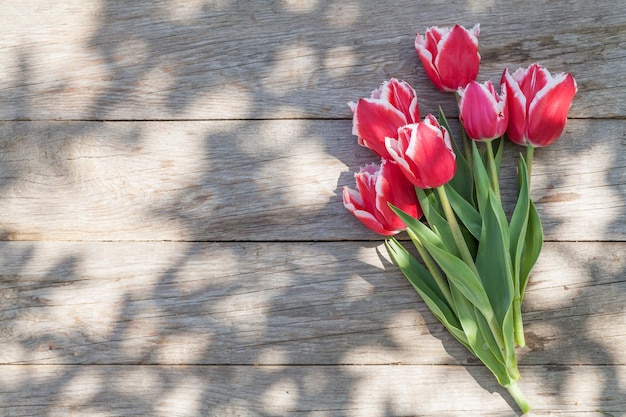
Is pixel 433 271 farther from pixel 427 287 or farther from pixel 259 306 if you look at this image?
pixel 259 306

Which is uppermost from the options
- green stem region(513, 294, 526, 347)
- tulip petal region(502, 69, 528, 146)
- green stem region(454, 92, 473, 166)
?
tulip petal region(502, 69, 528, 146)

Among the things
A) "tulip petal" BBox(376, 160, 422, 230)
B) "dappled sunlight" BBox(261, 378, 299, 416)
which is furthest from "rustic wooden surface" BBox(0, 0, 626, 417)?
"tulip petal" BBox(376, 160, 422, 230)

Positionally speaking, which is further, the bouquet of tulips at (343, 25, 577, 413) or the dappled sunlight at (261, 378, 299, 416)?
the dappled sunlight at (261, 378, 299, 416)

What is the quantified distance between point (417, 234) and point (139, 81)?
693 millimetres

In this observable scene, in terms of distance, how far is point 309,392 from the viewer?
1393 mm

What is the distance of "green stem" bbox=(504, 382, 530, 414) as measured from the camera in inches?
52.2

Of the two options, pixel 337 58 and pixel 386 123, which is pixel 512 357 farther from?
pixel 337 58

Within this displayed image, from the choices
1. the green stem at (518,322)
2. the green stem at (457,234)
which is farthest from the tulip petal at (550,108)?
the green stem at (518,322)

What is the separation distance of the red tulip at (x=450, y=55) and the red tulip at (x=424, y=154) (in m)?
0.15

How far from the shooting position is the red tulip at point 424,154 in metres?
1.18

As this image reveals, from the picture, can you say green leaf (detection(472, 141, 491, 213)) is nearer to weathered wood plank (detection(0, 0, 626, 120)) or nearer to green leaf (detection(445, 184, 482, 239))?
green leaf (detection(445, 184, 482, 239))

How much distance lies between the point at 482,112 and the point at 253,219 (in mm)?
522

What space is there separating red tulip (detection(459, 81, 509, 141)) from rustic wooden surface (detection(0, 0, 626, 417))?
0.47 feet

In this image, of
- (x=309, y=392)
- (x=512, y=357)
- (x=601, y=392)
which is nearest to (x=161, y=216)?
(x=309, y=392)
